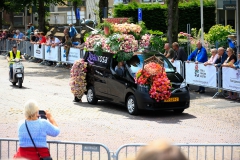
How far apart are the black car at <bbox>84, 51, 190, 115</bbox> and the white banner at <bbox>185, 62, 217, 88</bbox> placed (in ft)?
9.63

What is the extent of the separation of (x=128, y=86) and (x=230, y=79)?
13.0 feet

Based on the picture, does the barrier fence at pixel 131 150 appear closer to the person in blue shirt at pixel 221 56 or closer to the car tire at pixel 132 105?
the car tire at pixel 132 105

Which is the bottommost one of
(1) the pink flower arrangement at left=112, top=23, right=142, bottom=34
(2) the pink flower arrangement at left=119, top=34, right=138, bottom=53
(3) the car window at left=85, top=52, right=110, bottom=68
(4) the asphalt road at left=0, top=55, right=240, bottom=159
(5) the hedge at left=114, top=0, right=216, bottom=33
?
(4) the asphalt road at left=0, top=55, right=240, bottom=159

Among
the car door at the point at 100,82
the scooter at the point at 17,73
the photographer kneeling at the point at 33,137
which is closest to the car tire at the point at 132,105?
the car door at the point at 100,82

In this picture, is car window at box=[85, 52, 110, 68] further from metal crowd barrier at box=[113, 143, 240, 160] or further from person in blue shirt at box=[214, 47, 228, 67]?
metal crowd barrier at box=[113, 143, 240, 160]

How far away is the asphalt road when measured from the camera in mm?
13508

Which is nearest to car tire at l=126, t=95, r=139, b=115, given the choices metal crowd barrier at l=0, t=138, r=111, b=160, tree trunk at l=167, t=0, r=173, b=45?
metal crowd barrier at l=0, t=138, r=111, b=160

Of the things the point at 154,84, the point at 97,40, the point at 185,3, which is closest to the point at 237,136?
the point at 154,84

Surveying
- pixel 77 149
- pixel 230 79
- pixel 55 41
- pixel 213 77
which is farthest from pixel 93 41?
pixel 55 41

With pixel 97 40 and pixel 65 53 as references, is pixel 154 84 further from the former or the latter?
pixel 65 53

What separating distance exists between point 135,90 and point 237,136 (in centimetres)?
353

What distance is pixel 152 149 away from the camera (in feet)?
7.99

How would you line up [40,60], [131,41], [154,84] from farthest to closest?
1. [40,60]
2. [131,41]
3. [154,84]

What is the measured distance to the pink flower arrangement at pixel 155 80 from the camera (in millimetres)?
15898
